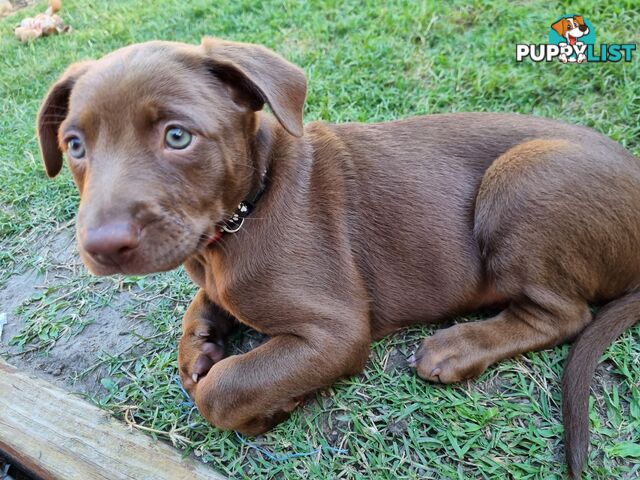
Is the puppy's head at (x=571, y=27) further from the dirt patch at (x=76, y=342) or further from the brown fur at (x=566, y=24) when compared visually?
the dirt patch at (x=76, y=342)

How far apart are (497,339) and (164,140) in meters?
1.89

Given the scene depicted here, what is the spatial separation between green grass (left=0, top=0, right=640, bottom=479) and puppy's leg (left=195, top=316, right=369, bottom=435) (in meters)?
0.16

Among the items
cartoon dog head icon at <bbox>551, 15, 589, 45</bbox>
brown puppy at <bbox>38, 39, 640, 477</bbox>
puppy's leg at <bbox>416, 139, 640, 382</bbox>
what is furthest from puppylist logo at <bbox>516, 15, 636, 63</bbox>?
puppy's leg at <bbox>416, 139, 640, 382</bbox>

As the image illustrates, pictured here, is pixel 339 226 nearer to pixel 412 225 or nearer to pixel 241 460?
pixel 412 225

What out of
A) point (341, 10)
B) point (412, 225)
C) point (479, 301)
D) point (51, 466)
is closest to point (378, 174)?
point (412, 225)

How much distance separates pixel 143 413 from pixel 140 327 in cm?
72

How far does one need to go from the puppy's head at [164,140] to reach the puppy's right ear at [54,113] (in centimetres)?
11

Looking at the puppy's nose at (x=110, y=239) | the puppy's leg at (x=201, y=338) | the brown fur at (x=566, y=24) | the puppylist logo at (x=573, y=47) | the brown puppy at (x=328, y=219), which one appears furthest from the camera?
the brown fur at (x=566, y=24)

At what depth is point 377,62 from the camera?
500 cm

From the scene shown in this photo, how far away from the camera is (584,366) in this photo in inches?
97.0

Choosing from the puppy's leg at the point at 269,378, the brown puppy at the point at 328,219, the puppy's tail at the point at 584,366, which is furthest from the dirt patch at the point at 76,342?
the puppy's tail at the point at 584,366

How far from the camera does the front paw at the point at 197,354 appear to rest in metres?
2.77

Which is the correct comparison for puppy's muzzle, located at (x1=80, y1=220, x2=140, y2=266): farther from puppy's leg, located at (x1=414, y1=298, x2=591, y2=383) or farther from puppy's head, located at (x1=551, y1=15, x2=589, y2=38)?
puppy's head, located at (x1=551, y1=15, x2=589, y2=38)

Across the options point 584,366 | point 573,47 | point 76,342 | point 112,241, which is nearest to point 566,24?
point 573,47
